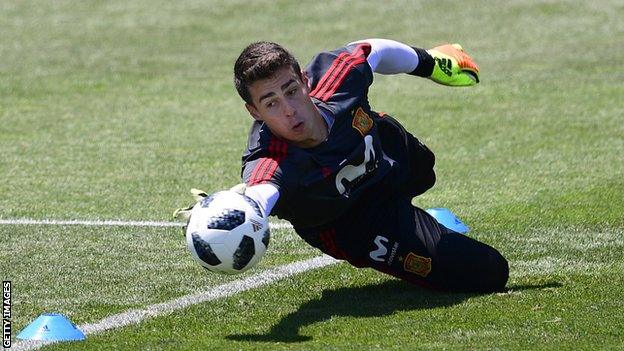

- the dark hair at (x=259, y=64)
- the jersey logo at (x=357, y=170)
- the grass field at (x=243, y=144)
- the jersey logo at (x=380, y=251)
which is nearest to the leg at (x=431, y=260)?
the jersey logo at (x=380, y=251)

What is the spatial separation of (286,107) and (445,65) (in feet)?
6.16

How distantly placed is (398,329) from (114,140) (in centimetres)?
710

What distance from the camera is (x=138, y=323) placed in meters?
6.55

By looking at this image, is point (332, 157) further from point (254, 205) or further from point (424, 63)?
point (424, 63)

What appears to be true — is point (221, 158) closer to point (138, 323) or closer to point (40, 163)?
point (40, 163)

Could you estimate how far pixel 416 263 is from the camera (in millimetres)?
7184

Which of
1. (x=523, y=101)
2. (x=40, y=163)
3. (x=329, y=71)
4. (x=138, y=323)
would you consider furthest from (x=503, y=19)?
(x=138, y=323)

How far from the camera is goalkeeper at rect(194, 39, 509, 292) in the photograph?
6.64 m

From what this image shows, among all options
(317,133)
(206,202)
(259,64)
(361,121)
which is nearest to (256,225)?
(206,202)

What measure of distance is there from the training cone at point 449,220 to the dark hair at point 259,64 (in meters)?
2.49

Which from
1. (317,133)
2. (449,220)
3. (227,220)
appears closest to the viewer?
(227,220)

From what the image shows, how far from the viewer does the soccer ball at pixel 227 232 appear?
607 cm

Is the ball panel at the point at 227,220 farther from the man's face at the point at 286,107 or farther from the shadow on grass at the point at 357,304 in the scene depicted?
the man's face at the point at 286,107

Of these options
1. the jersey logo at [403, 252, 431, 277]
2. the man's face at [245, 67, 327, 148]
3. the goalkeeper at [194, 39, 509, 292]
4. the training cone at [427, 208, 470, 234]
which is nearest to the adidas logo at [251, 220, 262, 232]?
the goalkeeper at [194, 39, 509, 292]
